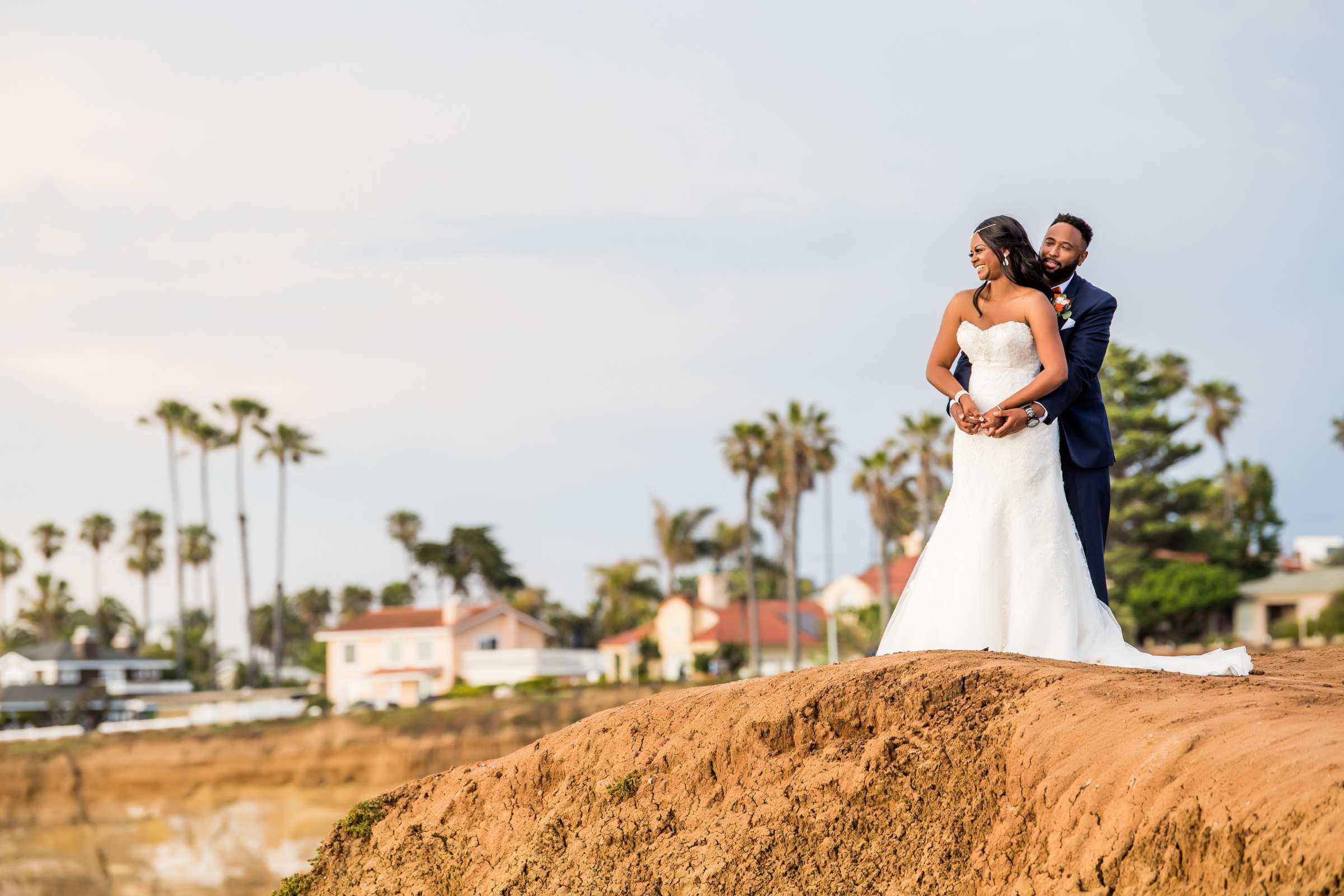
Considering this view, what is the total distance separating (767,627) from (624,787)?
63879 millimetres

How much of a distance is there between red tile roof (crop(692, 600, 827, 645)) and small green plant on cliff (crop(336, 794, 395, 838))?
5855 centimetres

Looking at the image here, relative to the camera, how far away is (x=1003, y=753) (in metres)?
5.00

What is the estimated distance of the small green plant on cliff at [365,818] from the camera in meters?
6.80

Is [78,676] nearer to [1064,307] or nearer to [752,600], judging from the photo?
[752,600]

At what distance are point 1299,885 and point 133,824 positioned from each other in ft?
132

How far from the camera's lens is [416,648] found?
71062 millimetres

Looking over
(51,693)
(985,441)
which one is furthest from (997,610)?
(51,693)

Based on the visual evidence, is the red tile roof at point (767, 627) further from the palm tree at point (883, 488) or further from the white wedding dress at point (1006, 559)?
the white wedding dress at point (1006, 559)

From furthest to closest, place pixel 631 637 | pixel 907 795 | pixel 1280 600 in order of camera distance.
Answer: pixel 631 637
pixel 1280 600
pixel 907 795

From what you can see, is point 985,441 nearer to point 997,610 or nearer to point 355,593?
point 997,610

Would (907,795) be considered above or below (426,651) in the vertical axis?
above

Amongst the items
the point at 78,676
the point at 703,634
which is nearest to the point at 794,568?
the point at 703,634

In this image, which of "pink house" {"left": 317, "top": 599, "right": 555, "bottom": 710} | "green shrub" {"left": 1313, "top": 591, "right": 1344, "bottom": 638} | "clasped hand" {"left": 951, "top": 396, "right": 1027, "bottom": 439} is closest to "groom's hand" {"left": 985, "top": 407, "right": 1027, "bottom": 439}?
"clasped hand" {"left": 951, "top": 396, "right": 1027, "bottom": 439}

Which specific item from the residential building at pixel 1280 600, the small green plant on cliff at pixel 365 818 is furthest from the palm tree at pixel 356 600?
the small green plant on cliff at pixel 365 818
